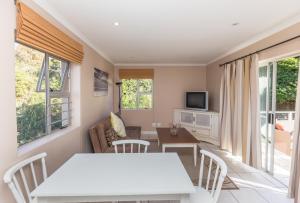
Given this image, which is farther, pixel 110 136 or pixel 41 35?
pixel 110 136

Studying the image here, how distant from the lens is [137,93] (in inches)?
252

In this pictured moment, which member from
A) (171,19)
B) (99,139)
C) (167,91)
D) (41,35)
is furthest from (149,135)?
(41,35)

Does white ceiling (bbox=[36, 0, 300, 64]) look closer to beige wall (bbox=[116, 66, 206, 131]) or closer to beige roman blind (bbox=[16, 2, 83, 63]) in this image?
beige roman blind (bbox=[16, 2, 83, 63])

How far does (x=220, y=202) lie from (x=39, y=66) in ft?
8.65

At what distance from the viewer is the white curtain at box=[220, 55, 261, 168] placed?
10.7 ft

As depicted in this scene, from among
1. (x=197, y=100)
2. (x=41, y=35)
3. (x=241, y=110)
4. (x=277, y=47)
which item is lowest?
(x=241, y=110)

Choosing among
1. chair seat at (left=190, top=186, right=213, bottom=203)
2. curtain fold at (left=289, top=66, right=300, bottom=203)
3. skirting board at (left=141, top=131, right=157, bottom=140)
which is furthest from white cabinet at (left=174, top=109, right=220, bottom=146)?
chair seat at (left=190, top=186, right=213, bottom=203)

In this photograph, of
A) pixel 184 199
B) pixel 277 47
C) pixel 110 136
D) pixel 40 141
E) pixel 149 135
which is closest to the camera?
pixel 184 199

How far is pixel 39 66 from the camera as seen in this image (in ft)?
7.25

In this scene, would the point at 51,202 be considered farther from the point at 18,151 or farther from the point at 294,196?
the point at 294,196

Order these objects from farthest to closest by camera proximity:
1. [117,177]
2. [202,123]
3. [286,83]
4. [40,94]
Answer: [202,123] < [286,83] < [40,94] < [117,177]

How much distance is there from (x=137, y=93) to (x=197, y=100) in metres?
1.93

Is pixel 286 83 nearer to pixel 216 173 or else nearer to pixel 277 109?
pixel 277 109

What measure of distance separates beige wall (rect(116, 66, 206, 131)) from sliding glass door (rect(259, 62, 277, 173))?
296cm
